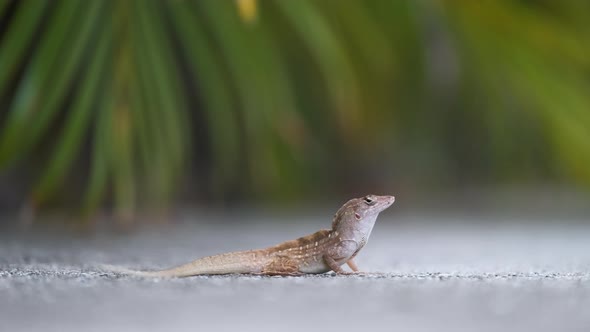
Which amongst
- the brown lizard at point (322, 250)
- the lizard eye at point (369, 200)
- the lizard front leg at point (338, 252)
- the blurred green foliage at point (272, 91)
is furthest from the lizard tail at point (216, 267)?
the blurred green foliage at point (272, 91)

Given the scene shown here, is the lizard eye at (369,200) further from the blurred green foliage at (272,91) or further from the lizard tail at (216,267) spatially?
the blurred green foliage at (272,91)

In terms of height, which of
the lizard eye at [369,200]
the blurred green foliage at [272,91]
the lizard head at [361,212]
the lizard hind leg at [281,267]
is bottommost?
the lizard hind leg at [281,267]

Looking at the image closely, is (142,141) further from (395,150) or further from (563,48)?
(395,150)

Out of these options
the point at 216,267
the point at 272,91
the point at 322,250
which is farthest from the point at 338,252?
the point at 272,91

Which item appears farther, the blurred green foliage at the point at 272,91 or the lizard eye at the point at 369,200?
the blurred green foliage at the point at 272,91

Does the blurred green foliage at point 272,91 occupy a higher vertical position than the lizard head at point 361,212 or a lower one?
higher

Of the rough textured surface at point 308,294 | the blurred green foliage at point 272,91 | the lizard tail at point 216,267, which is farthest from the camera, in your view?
the blurred green foliage at point 272,91
